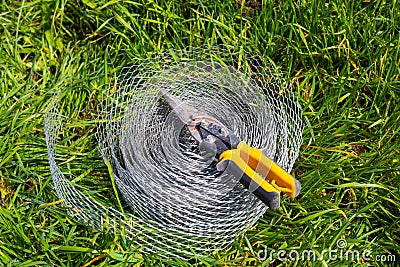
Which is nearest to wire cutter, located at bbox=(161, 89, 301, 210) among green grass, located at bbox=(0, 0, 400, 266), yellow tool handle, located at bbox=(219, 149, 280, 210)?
yellow tool handle, located at bbox=(219, 149, 280, 210)

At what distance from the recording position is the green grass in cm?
150

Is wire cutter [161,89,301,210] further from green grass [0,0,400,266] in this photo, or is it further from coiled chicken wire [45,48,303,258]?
green grass [0,0,400,266]

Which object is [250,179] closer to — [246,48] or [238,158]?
[238,158]

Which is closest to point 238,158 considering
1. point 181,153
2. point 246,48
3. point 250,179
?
point 250,179

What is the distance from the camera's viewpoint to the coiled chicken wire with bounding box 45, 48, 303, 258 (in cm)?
147

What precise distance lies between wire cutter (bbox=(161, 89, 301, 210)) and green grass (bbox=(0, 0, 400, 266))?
0.22 m

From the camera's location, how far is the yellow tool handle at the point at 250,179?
129cm

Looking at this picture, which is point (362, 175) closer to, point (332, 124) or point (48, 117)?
point (332, 124)

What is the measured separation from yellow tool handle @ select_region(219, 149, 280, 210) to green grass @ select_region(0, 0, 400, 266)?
220mm

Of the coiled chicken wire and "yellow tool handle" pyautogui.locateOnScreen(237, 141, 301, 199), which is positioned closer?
"yellow tool handle" pyautogui.locateOnScreen(237, 141, 301, 199)

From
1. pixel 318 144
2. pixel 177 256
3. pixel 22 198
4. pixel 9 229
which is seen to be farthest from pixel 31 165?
pixel 318 144

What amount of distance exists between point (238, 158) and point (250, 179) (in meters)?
0.08

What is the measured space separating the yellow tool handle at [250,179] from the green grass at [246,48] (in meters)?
0.22

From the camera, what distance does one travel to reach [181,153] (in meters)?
1.59
